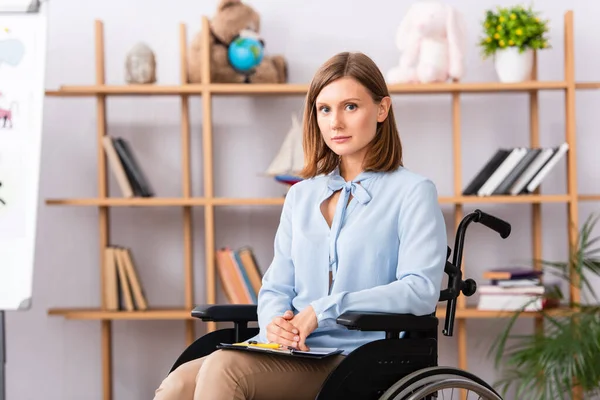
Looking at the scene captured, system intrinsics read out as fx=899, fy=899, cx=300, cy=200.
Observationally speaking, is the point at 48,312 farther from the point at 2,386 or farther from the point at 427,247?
the point at 427,247

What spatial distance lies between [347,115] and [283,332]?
1.47ft

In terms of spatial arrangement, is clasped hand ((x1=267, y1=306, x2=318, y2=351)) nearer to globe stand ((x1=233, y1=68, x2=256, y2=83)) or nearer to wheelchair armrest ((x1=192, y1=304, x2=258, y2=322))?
wheelchair armrest ((x1=192, y1=304, x2=258, y2=322))

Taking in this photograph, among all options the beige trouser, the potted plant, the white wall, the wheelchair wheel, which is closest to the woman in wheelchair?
the beige trouser

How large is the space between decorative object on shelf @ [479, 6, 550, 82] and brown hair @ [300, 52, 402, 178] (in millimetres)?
1433

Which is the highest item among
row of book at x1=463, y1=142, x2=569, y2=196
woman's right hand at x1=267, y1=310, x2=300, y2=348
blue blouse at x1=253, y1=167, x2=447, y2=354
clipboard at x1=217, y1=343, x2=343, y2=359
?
row of book at x1=463, y1=142, x2=569, y2=196

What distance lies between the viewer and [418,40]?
10.4 ft

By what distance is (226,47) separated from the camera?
3.23m

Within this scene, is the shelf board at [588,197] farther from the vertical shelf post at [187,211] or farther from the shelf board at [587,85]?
the vertical shelf post at [187,211]

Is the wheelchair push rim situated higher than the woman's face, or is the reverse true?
the woman's face

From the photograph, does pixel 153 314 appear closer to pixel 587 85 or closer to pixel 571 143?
pixel 571 143

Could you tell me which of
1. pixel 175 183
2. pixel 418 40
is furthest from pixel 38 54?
pixel 418 40

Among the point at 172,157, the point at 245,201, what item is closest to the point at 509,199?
the point at 245,201

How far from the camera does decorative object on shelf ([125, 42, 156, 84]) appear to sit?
317 centimetres

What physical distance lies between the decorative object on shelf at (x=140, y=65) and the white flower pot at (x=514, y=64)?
1.23 m
